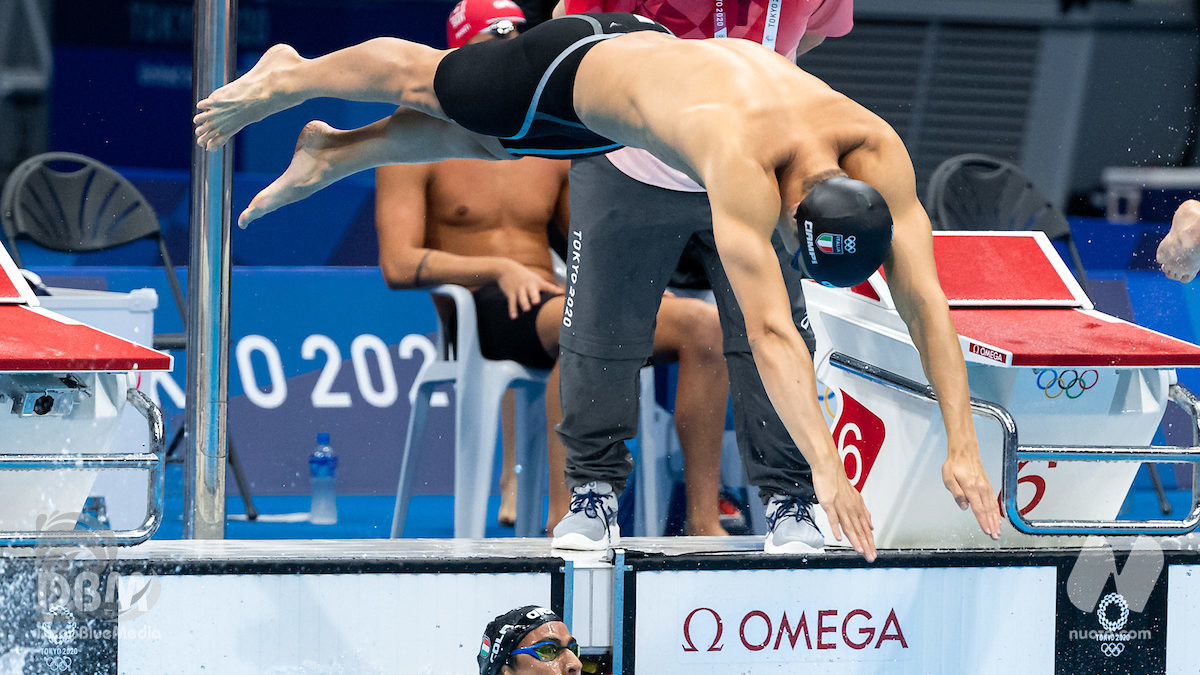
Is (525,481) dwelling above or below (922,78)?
below

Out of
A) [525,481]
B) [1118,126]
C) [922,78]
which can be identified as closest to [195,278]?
[525,481]

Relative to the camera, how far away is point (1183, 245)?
3320mm

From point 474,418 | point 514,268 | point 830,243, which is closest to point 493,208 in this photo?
point 514,268

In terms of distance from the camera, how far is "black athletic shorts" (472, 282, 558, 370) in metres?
4.20

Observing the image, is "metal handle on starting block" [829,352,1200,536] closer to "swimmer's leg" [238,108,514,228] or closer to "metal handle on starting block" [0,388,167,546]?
"swimmer's leg" [238,108,514,228]

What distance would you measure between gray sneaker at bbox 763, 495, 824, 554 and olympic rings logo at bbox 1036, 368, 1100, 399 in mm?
625

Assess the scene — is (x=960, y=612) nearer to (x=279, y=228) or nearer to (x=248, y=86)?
(x=248, y=86)

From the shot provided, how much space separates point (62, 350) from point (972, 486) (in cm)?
187

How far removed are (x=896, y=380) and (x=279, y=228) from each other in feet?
11.9

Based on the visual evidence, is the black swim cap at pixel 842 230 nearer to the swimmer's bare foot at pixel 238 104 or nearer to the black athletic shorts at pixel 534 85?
the black athletic shorts at pixel 534 85

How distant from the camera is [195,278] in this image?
3514mm

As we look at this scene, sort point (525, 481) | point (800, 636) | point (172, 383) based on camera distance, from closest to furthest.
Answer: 1. point (800, 636)
2. point (525, 481)
3. point (172, 383)

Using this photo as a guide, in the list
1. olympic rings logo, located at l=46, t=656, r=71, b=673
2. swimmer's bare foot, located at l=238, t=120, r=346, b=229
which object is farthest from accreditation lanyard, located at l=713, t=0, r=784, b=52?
olympic rings logo, located at l=46, t=656, r=71, b=673

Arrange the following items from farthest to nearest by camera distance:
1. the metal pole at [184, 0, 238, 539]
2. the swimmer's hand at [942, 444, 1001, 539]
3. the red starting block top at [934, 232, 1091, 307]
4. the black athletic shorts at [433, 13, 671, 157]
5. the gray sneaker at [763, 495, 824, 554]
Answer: the red starting block top at [934, 232, 1091, 307] < the metal pole at [184, 0, 238, 539] < the gray sneaker at [763, 495, 824, 554] < the black athletic shorts at [433, 13, 671, 157] < the swimmer's hand at [942, 444, 1001, 539]
